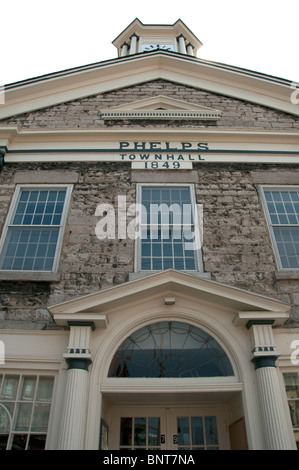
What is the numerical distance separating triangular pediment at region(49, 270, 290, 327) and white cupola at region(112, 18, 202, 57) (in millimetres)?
12513

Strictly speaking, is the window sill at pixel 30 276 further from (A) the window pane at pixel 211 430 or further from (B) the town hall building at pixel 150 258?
(A) the window pane at pixel 211 430

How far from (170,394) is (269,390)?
162 cm

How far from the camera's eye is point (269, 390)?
5.72m

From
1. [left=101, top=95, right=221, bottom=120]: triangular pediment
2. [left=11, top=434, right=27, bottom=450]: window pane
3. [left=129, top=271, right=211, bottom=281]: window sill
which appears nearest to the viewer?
Result: [left=11, top=434, right=27, bottom=450]: window pane

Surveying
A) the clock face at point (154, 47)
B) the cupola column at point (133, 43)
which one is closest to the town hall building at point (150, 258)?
the cupola column at point (133, 43)

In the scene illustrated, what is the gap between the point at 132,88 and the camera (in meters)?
10.7

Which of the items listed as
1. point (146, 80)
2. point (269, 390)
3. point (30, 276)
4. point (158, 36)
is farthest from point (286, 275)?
point (158, 36)

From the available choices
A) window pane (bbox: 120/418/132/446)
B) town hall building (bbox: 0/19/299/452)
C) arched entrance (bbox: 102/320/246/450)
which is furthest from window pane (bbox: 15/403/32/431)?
window pane (bbox: 120/418/132/446)

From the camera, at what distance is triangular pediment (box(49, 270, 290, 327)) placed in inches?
250

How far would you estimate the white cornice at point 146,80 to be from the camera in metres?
10.1

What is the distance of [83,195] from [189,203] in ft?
8.35

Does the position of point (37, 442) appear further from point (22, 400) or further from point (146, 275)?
point (146, 275)

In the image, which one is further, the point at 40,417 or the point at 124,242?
the point at 124,242

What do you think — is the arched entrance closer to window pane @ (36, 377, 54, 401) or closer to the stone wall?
window pane @ (36, 377, 54, 401)
